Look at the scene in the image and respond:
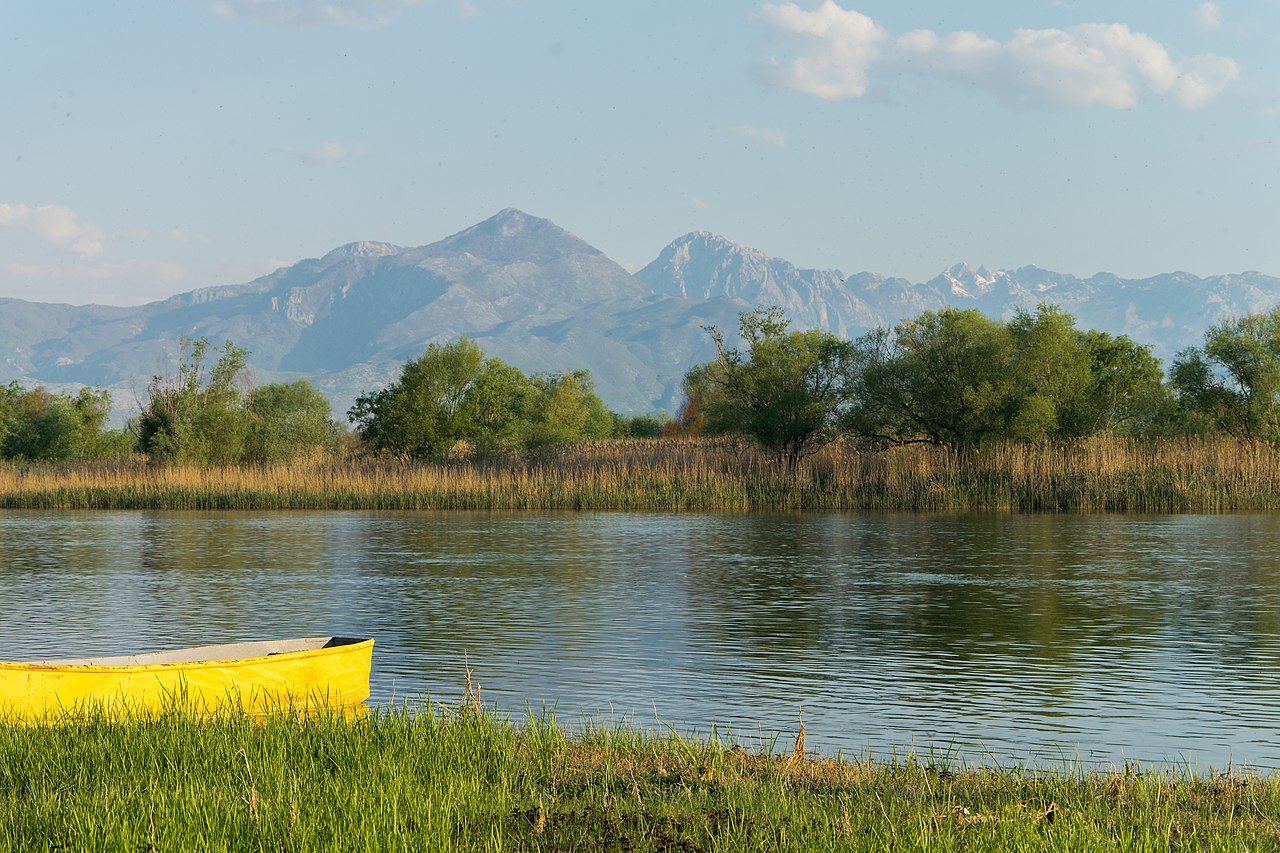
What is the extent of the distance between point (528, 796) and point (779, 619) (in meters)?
12.4

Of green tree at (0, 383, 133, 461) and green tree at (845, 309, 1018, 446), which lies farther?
A: green tree at (0, 383, 133, 461)

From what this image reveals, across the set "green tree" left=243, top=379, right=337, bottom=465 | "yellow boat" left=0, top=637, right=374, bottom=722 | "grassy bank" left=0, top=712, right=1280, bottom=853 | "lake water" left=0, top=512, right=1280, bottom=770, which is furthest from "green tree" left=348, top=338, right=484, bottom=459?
"grassy bank" left=0, top=712, right=1280, bottom=853

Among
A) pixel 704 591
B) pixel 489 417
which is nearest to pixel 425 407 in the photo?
pixel 489 417

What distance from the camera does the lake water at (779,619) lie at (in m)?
12.9

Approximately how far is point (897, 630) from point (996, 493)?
27.1 meters

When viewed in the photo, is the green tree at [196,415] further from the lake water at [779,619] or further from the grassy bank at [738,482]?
the lake water at [779,619]

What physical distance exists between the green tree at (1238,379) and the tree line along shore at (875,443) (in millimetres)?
72

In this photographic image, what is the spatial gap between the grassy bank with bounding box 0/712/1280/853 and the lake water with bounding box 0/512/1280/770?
2.32 m

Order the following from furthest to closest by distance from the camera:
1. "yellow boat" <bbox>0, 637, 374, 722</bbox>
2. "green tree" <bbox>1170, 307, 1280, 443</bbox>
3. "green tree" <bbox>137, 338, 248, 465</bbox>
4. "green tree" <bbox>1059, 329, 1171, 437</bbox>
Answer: "green tree" <bbox>137, 338, 248, 465</bbox> < "green tree" <bbox>1059, 329, 1171, 437</bbox> < "green tree" <bbox>1170, 307, 1280, 443</bbox> < "yellow boat" <bbox>0, 637, 374, 722</bbox>

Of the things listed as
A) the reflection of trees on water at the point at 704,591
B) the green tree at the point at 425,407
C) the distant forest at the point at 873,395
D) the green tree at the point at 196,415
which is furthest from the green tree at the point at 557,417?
the reflection of trees on water at the point at 704,591

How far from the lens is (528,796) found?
8.33m

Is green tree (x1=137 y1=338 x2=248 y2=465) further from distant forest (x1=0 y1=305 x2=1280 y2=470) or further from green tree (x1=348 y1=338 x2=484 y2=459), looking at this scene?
green tree (x1=348 y1=338 x2=484 y2=459)

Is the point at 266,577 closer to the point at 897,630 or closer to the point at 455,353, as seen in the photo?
the point at 897,630

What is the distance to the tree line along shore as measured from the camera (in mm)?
45312
